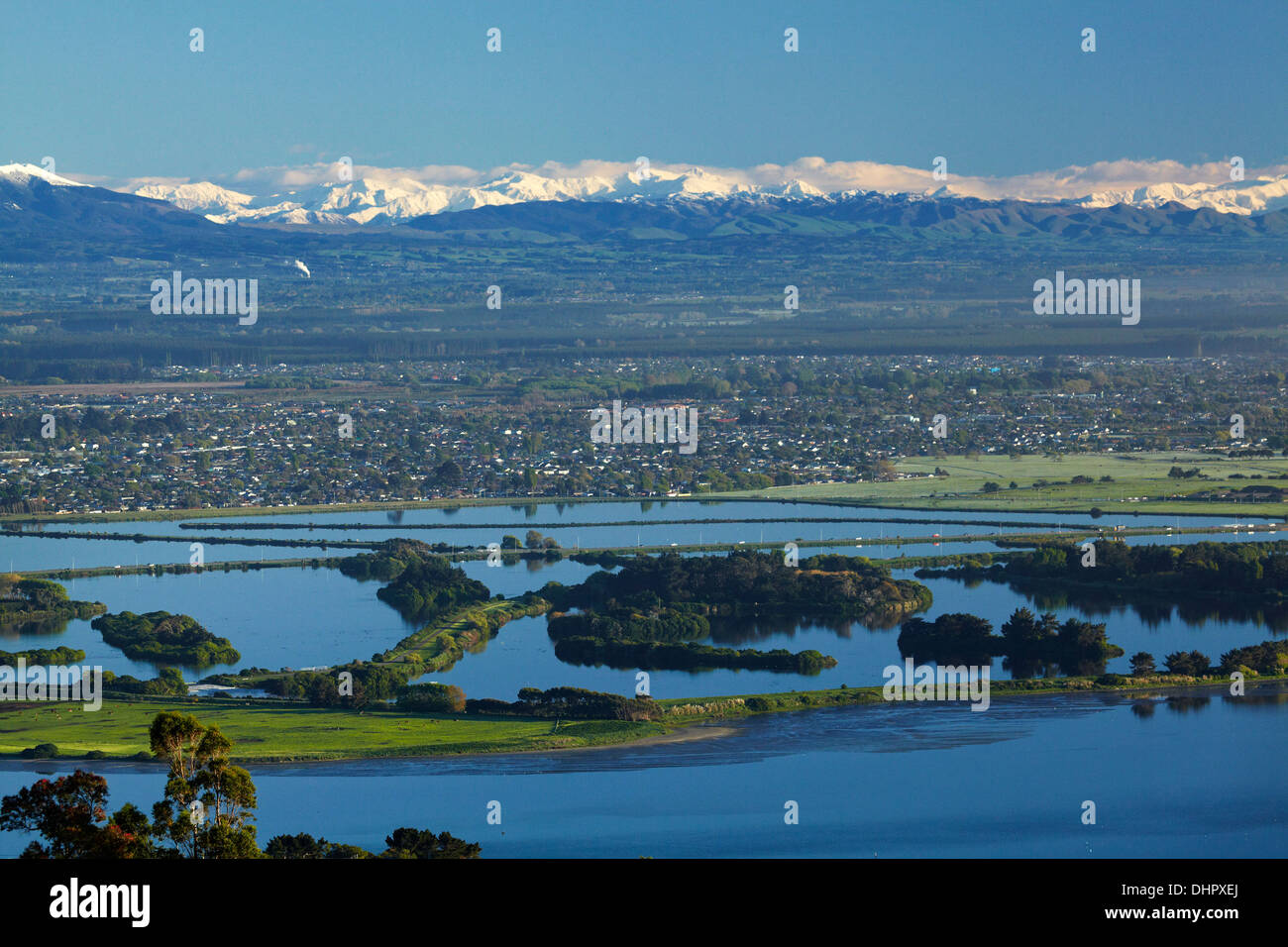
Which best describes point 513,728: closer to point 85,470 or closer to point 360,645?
point 360,645

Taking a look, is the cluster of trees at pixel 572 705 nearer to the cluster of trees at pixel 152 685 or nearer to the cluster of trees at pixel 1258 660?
the cluster of trees at pixel 152 685

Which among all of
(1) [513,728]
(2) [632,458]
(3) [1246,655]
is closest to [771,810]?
(1) [513,728]

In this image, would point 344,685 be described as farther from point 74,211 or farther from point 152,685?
point 74,211

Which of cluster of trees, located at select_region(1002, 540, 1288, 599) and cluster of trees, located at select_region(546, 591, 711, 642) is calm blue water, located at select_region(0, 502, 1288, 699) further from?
cluster of trees, located at select_region(1002, 540, 1288, 599)

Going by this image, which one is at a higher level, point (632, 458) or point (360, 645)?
point (632, 458)

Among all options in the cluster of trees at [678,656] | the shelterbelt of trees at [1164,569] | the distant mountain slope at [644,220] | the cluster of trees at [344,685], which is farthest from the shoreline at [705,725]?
the distant mountain slope at [644,220]

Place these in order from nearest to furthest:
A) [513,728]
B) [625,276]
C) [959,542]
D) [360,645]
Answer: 1. [513,728]
2. [360,645]
3. [959,542]
4. [625,276]

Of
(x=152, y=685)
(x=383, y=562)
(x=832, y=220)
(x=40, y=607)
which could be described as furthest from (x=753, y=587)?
(x=832, y=220)
